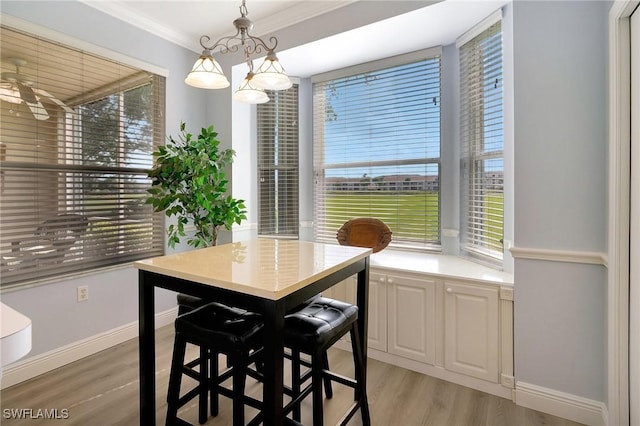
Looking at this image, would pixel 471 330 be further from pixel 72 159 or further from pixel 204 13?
pixel 204 13

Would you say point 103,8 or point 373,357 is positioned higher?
point 103,8

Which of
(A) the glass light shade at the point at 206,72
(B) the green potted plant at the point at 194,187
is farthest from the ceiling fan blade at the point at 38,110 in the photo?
(A) the glass light shade at the point at 206,72

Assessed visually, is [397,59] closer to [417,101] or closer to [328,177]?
[417,101]

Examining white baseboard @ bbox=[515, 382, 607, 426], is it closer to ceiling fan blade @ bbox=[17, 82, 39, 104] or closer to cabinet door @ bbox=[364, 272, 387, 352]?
cabinet door @ bbox=[364, 272, 387, 352]

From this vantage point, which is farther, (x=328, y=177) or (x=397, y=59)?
(x=328, y=177)

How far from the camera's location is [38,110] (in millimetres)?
2303

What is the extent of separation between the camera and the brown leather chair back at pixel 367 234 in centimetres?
267

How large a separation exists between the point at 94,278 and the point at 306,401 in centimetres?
195

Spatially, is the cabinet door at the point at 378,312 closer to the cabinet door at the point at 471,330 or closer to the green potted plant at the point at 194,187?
the cabinet door at the point at 471,330

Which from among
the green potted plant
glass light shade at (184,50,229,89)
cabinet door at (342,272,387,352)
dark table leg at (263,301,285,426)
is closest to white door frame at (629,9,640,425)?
cabinet door at (342,272,387,352)

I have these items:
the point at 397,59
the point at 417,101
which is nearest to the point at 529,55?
the point at 417,101

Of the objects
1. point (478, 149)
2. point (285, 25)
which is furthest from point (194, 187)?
point (478, 149)

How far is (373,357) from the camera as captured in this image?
2527 millimetres

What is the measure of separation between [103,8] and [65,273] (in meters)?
2.10
